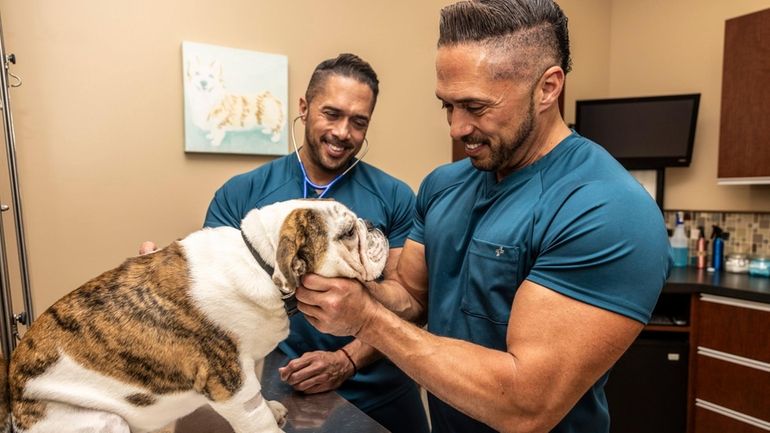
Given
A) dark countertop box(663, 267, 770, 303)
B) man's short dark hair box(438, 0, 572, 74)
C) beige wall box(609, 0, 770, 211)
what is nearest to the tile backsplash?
beige wall box(609, 0, 770, 211)

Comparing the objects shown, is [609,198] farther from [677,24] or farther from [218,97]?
[677,24]

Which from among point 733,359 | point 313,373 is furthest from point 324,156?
point 733,359

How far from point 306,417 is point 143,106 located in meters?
1.84

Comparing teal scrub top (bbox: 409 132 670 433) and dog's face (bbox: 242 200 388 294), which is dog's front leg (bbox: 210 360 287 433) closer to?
dog's face (bbox: 242 200 388 294)

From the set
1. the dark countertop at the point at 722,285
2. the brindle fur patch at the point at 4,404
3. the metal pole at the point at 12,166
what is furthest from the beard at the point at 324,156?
the dark countertop at the point at 722,285

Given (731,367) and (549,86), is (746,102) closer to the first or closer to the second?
(731,367)

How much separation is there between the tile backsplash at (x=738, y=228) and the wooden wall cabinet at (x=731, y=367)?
2.75 feet

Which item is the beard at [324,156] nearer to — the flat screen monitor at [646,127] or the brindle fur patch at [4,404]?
the brindle fur patch at [4,404]

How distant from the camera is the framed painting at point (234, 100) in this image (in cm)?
259

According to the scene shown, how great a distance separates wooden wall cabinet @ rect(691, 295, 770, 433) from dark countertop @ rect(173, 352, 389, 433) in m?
2.36

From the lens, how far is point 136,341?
1031 millimetres

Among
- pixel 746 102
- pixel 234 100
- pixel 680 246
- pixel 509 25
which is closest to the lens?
pixel 509 25

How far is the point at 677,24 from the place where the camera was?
3.79 m

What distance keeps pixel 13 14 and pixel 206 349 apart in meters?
1.97
